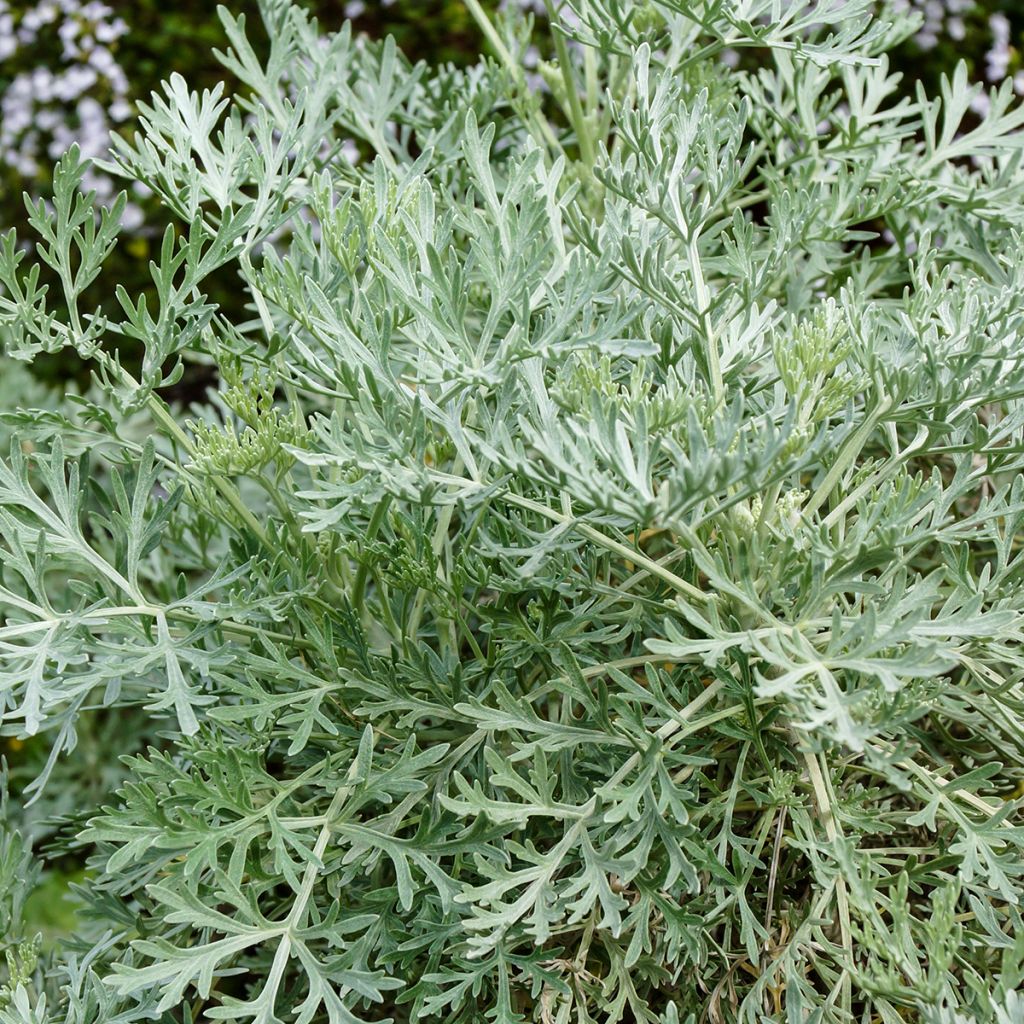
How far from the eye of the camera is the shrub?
84 centimetres

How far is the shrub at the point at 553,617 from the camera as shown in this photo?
839mm

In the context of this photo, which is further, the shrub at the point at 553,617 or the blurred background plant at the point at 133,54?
the blurred background plant at the point at 133,54

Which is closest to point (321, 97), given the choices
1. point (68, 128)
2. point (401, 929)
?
point (401, 929)

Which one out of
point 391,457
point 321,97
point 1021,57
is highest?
point 321,97

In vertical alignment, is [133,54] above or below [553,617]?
above

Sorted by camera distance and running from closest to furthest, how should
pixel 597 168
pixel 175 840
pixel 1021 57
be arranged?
pixel 175 840 → pixel 597 168 → pixel 1021 57

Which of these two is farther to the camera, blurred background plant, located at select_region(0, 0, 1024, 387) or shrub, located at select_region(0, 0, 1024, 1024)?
blurred background plant, located at select_region(0, 0, 1024, 387)

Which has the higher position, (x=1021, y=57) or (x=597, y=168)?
(x=597, y=168)

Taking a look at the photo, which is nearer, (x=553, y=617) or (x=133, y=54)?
(x=553, y=617)

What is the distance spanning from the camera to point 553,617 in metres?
0.98

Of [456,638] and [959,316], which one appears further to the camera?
[456,638]

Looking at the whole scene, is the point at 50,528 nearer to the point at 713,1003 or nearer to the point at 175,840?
the point at 175,840

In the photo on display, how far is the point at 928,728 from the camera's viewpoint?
3.68 feet

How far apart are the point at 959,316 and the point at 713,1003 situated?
23.3 inches
